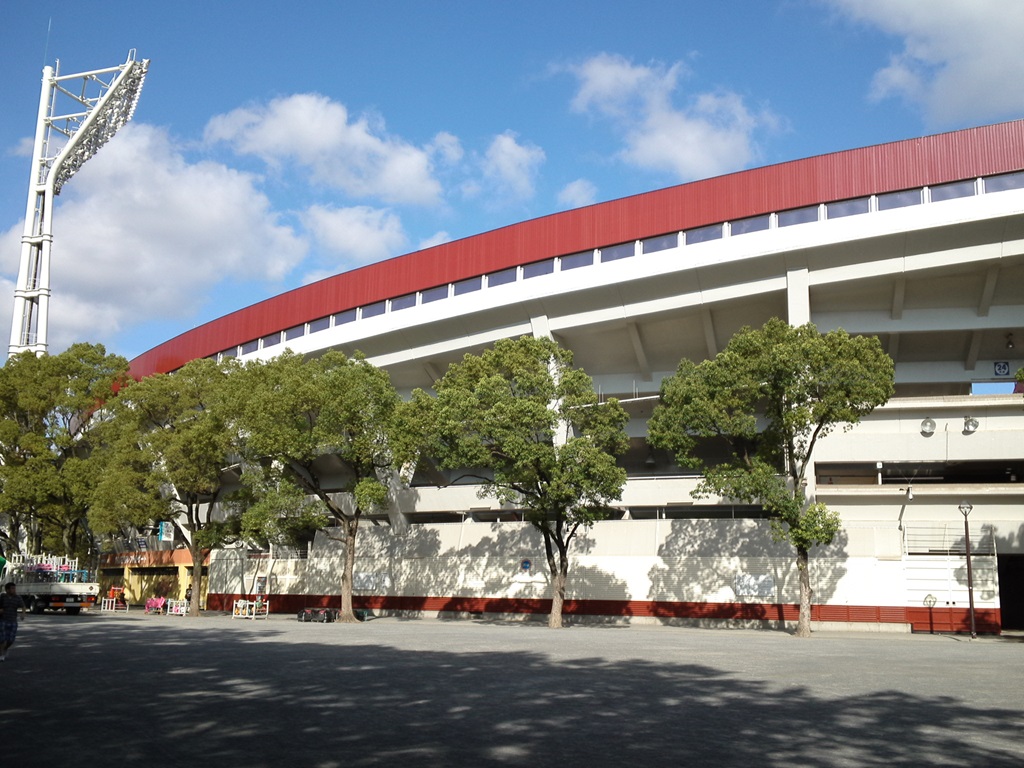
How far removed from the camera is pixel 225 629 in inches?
1203

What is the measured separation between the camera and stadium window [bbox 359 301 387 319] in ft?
153

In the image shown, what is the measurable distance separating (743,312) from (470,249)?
12896mm

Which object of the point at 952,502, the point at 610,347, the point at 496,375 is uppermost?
the point at 610,347

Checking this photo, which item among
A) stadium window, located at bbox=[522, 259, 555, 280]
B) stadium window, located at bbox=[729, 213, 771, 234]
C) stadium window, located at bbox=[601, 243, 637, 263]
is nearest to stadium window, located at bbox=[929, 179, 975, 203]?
stadium window, located at bbox=[729, 213, 771, 234]

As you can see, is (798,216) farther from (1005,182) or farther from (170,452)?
(170,452)

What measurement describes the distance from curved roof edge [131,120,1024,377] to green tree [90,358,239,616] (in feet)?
25.8

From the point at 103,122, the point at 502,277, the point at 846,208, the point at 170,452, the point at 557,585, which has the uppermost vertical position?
the point at 103,122

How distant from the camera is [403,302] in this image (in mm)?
45875

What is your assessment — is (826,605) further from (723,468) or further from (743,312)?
(743,312)

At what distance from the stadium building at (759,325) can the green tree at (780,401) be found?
189 inches

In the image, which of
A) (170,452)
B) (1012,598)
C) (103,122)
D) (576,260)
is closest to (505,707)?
(576,260)

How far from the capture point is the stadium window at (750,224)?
36.6 m

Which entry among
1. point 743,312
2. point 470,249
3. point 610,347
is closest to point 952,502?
point 743,312

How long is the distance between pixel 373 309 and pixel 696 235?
17.4 meters
